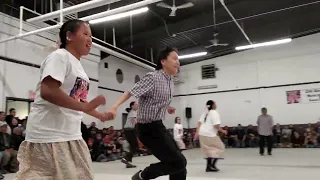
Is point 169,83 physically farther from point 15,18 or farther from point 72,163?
point 15,18

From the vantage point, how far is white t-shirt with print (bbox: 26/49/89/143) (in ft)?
4.81

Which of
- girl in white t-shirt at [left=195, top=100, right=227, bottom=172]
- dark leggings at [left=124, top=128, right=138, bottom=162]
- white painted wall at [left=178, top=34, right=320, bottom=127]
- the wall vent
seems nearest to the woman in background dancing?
dark leggings at [left=124, top=128, right=138, bottom=162]

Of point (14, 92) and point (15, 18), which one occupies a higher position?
point (15, 18)

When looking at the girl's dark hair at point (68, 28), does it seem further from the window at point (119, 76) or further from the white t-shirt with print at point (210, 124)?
the window at point (119, 76)

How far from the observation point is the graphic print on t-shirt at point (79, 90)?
156 cm

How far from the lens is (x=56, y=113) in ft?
4.92

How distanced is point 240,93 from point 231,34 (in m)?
3.74

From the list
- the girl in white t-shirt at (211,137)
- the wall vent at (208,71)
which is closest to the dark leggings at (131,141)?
the girl in white t-shirt at (211,137)

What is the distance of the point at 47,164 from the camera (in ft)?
4.77

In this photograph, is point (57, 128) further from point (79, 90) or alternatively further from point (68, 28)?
point (68, 28)

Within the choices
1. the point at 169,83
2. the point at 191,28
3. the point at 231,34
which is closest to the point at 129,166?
the point at 169,83

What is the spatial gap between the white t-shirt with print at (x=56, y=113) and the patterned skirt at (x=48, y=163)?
0.11ft

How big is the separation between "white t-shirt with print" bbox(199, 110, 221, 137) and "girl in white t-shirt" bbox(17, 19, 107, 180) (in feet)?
13.0

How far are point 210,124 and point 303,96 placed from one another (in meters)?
10.5
